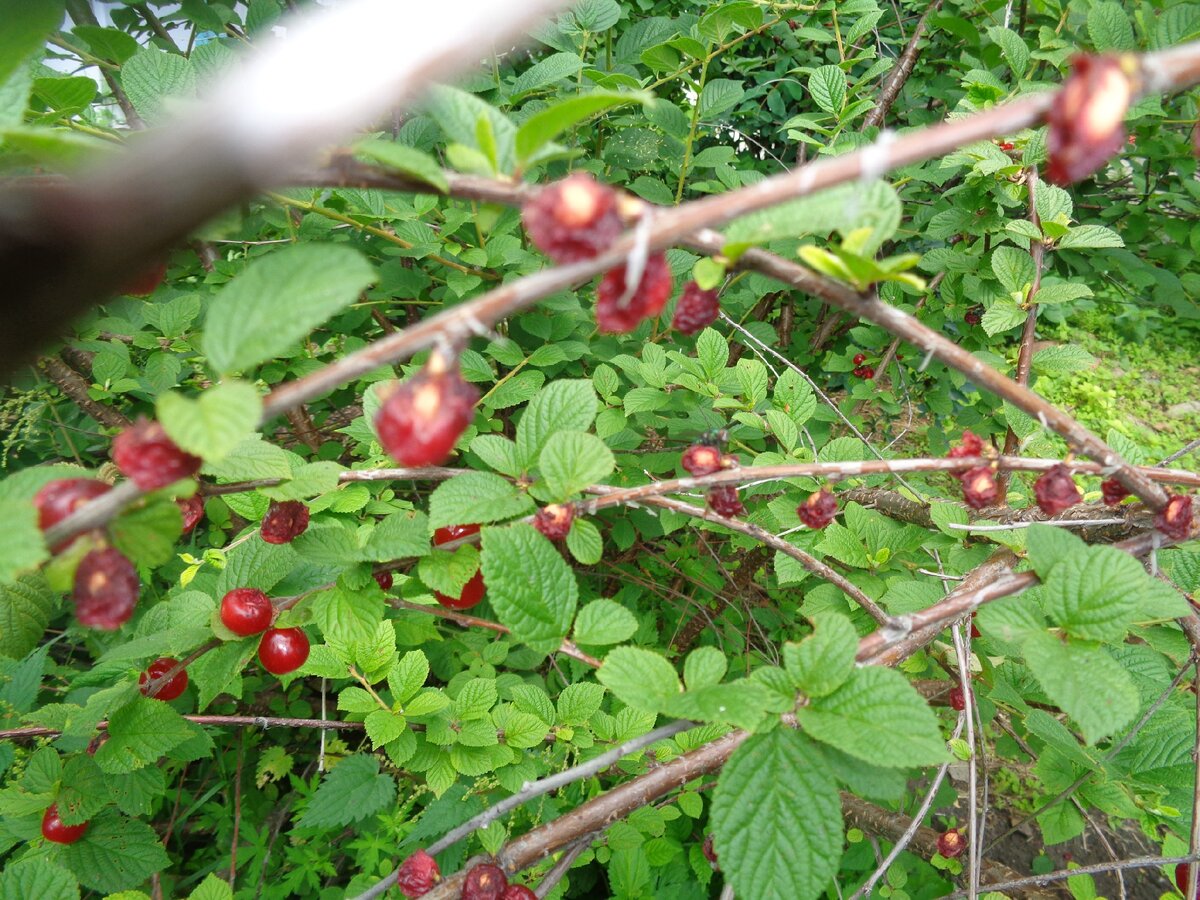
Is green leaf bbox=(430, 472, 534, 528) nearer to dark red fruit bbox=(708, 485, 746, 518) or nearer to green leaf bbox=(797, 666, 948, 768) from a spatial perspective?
dark red fruit bbox=(708, 485, 746, 518)

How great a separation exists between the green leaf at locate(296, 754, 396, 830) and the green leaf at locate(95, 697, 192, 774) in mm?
429

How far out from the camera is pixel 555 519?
1026 millimetres

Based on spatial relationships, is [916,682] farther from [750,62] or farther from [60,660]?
[60,660]

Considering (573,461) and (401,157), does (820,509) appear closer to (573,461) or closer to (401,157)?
(573,461)

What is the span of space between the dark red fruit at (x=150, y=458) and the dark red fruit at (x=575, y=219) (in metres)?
0.42

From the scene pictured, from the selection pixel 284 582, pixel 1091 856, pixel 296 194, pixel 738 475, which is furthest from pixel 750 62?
pixel 1091 856

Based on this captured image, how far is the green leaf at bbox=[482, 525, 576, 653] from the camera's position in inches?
37.6

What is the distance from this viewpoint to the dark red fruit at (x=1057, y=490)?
3.16 ft

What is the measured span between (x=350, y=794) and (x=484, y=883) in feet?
2.21

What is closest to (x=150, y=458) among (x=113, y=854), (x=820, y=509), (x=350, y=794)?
(x=820, y=509)

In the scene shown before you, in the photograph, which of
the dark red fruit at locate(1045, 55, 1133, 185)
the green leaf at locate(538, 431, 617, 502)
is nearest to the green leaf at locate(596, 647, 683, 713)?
the green leaf at locate(538, 431, 617, 502)

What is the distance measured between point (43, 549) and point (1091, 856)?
3858 mm

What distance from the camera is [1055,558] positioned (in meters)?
0.98

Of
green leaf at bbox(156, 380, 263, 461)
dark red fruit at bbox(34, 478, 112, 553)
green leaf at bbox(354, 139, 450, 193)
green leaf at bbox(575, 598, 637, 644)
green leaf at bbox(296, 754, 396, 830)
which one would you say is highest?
green leaf at bbox(354, 139, 450, 193)
